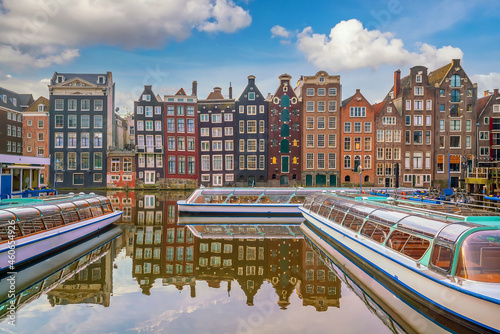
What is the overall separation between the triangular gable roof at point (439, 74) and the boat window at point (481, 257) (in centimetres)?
5205

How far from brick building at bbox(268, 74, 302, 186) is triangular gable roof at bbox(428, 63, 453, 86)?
2236cm

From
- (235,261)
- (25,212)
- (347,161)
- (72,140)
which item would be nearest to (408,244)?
(235,261)

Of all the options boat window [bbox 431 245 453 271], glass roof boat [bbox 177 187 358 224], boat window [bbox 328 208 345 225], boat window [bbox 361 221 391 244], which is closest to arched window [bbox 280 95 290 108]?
glass roof boat [bbox 177 187 358 224]

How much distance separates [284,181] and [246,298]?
146ft

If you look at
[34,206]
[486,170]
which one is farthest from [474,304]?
[486,170]

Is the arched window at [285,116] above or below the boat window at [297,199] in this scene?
above

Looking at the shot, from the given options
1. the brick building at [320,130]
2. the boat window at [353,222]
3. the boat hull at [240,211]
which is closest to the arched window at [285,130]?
the brick building at [320,130]

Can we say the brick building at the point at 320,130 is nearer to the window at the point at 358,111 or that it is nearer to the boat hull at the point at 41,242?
the window at the point at 358,111

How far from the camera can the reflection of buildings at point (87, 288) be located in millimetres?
11281

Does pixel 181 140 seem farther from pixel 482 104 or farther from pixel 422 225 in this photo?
pixel 482 104

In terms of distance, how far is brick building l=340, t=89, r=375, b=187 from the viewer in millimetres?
53719

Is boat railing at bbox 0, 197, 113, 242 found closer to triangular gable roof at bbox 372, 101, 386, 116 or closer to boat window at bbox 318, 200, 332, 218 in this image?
boat window at bbox 318, 200, 332, 218

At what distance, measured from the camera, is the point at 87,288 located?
12.3 meters

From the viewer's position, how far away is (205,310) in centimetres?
1052
